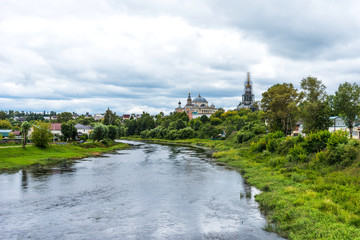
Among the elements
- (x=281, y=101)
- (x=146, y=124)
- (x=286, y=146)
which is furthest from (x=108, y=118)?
Answer: (x=286, y=146)

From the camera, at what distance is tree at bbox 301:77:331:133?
48.6m

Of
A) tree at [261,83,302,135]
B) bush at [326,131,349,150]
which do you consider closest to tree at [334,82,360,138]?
tree at [261,83,302,135]

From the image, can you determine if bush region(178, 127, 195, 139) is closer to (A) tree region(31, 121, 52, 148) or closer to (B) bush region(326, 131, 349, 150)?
(A) tree region(31, 121, 52, 148)

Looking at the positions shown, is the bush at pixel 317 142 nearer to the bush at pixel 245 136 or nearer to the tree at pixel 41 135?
the bush at pixel 245 136

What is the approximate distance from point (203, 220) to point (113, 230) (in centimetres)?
669

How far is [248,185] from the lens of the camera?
33.2 metres

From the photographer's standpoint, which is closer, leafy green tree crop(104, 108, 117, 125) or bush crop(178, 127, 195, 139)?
leafy green tree crop(104, 108, 117, 125)

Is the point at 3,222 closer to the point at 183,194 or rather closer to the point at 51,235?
the point at 51,235

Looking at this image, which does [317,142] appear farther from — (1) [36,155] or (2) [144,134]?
(2) [144,134]

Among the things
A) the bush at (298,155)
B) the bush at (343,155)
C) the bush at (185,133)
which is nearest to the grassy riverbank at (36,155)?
the bush at (298,155)

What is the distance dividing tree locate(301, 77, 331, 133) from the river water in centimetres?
2001

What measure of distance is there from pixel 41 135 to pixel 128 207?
1717 inches

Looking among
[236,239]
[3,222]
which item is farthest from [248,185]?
[3,222]

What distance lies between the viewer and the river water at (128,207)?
62.1 feet
